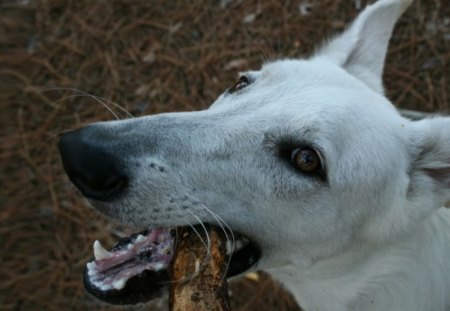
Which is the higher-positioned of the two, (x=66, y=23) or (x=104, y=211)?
(x=104, y=211)

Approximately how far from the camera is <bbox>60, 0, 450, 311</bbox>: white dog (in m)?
2.58

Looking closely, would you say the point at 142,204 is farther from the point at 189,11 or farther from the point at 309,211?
the point at 189,11

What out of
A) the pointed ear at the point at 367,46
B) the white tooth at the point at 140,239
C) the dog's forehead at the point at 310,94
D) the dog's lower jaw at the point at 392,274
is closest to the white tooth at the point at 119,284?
the white tooth at the point at 140,239

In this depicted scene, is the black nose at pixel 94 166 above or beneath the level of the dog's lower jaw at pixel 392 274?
above

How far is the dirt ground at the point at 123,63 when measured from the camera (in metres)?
5.09

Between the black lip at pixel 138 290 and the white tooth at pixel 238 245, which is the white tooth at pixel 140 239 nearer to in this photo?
the black lip at pixel 138 290

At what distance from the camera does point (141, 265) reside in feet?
9.04

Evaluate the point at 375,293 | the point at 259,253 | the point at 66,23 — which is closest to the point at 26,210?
the point at 66,23

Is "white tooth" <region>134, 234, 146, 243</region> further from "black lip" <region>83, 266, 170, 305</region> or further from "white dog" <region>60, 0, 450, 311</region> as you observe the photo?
"black lip" <region>83, 266, 170, 305</region>

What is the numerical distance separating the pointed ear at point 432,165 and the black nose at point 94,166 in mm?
1491

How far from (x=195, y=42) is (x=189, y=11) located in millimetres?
360

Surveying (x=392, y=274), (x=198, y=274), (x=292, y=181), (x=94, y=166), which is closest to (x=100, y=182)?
(x=94, y=166)

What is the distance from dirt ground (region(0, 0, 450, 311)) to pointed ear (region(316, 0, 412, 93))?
1.77 metres

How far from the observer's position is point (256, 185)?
8.73 feet
